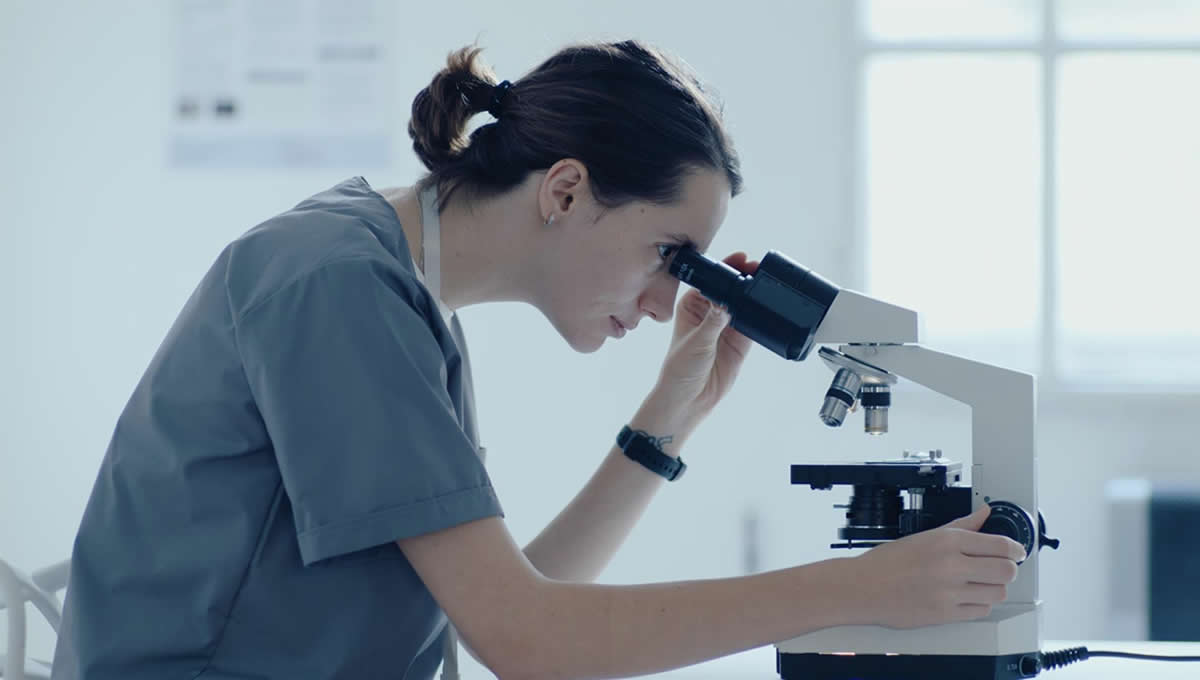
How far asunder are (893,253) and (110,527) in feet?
7.70

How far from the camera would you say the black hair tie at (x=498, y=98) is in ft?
3.99

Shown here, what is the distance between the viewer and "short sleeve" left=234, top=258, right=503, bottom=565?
0.94 meters

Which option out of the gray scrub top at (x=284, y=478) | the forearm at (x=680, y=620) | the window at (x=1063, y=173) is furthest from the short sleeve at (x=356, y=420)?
the window at (x=1063, y=173)

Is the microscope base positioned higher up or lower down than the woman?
lower down

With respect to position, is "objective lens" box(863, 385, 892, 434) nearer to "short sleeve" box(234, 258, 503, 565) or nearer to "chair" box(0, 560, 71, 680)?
"short sleeve" box(234, 258, 503, 565)

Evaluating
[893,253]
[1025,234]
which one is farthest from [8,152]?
[1025,234]

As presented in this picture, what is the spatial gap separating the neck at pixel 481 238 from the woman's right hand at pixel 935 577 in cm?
49

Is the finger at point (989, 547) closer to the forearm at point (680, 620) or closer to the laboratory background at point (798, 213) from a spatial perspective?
the forearm at point (680, 620)

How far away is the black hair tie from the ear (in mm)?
115

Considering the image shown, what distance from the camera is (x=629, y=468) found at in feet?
4.81

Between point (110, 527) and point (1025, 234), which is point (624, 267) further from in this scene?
point (1025, 234)

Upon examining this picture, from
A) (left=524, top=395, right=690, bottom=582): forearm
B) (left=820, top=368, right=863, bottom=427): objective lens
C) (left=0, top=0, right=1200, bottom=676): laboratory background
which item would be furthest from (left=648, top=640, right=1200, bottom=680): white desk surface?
(left=0, top=0, right=1200, bottom=676): laboratory background

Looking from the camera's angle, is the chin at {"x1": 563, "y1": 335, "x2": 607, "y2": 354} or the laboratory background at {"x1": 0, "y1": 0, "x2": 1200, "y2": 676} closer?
the chin at {"x1": 563, "y1": 335, "x2": 607, "y2": 354}

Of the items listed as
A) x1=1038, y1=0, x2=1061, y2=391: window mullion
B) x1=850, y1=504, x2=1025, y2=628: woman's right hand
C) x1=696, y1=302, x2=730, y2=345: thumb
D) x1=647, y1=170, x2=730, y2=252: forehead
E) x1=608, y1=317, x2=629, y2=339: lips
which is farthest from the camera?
x1=1038, y1=0, x2=1061, y2=391: window mullion
